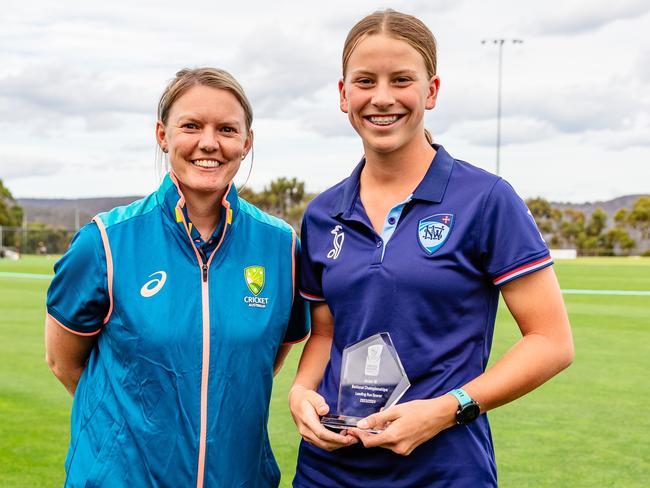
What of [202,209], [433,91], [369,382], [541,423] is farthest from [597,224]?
[369,382]

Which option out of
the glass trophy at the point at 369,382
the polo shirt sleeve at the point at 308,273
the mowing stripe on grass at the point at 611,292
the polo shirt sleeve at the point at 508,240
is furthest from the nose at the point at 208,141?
the mowing stripe on grass at the point at 611,292

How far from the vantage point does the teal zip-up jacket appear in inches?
102

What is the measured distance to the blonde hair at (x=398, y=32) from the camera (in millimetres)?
2500

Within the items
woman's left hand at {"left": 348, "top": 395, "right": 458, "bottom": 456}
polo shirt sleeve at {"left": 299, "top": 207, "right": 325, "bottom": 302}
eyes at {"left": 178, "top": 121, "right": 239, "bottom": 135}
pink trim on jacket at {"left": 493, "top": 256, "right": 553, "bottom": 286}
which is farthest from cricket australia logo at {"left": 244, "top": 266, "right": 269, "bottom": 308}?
pink trim on jacket at {"left": 493, "top": 256, "right": 553, "bottom": 286}

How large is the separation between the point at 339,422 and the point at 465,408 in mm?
353

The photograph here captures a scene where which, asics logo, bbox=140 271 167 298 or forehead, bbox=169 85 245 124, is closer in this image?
asics logo, bbox=140 271 167 298

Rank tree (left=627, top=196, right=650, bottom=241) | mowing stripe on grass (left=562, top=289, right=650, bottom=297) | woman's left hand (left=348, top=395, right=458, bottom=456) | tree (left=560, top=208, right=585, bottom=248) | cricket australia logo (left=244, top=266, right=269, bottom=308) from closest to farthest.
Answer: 1. woman's left hand (left=348, top=395, right=458, bottom=456)
2. cricket australia logo (left=244, top=266, right=269, bottom=308)
3. mowing stripe on grass (left=562, top=289, right=650, bottom=297)
4. tree (left=627, top=196, right=650, bottom=241)
5. tree (left=560, top=208, right=585, bottom=248)

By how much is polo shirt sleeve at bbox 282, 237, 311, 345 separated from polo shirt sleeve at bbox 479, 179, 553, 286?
73 cm

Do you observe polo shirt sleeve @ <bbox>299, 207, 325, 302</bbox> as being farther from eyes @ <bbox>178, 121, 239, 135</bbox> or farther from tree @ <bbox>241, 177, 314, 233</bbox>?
tree @ <bbox>241, 177, 314, 233</bbox>

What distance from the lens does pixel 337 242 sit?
2.61 metres

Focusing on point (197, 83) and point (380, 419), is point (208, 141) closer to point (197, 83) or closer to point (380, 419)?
point (197, 83)

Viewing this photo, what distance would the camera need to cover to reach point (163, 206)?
2.72 m

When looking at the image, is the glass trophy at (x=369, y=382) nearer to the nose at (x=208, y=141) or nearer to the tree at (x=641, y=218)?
the nose at (x=208, y=141)

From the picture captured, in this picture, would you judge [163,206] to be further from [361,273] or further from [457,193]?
[457,193]
